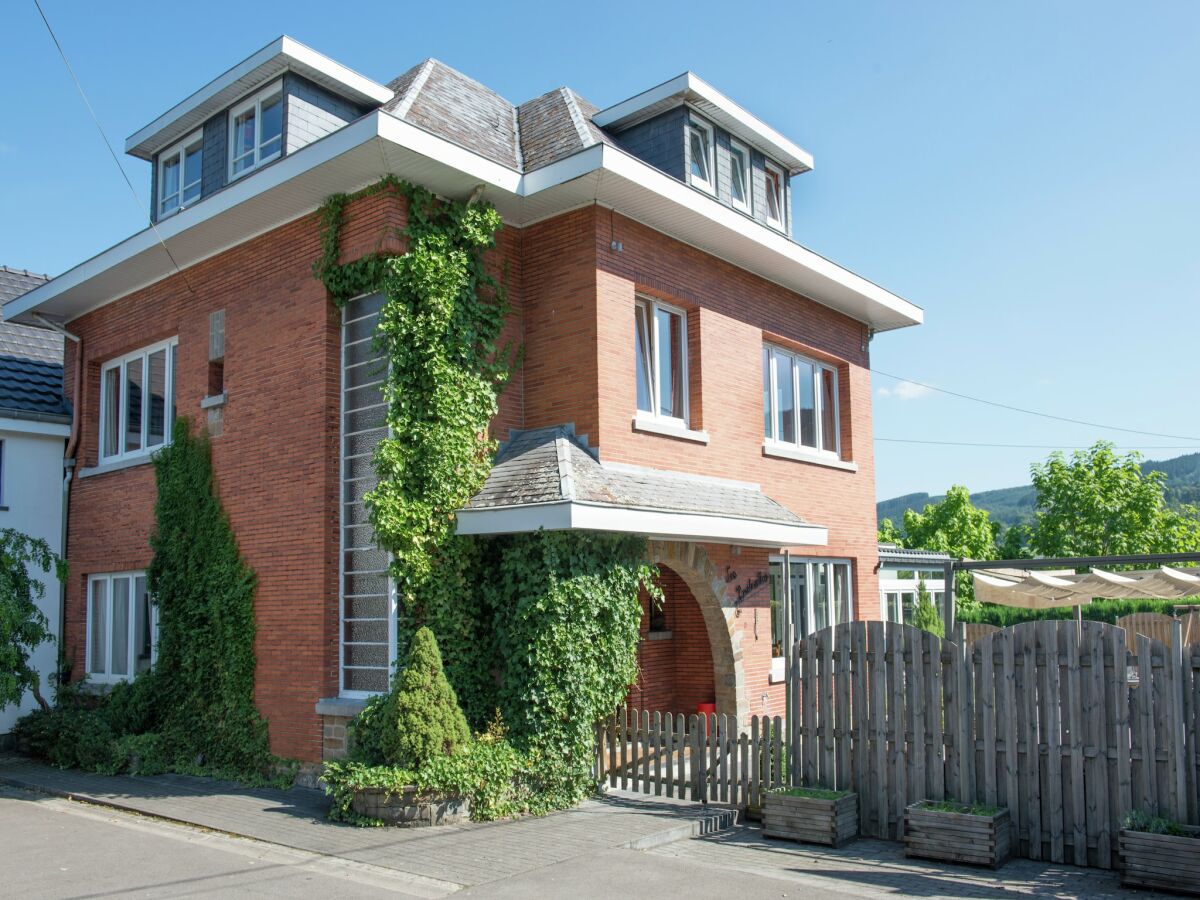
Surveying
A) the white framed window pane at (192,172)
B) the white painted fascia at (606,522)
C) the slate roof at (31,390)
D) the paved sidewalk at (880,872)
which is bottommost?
the paved sidewalk at (880,872)

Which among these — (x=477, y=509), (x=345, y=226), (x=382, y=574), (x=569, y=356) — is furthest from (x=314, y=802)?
(x=345, y=226)

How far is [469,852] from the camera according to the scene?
28.7 feet

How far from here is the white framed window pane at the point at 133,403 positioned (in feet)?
52.7

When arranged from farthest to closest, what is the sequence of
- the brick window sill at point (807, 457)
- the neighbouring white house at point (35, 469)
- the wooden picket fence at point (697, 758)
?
the neighbouring white house at point (35, 469), the brick window sill at point (807, 457), the wooden picket fence at point (697, 758)

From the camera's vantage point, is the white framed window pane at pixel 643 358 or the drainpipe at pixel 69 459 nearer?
the white framed window pane at pixel 643 358

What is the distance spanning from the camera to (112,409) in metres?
16.7

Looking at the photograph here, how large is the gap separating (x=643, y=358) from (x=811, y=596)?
17.7 feet

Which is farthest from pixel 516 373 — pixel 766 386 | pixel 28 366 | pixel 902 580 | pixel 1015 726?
pixel 902 580

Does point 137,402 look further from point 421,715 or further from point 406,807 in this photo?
point 406,807

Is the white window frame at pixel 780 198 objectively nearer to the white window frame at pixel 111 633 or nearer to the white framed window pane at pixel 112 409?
the white framed window pane at pixel 112 409

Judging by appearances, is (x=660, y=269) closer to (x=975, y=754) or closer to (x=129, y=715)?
(x=975, y=754)

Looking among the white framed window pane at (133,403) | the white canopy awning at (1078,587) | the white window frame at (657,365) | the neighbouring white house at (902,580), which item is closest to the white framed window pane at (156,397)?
the white framed window pane at (133,403)

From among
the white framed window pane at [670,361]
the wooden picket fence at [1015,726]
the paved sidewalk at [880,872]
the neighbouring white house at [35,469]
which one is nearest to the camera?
the paved sidewalk at [880,872]

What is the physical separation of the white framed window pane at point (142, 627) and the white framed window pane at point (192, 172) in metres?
5.81
